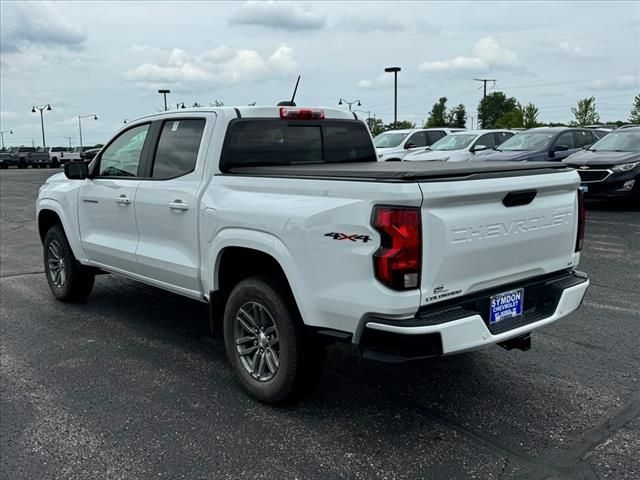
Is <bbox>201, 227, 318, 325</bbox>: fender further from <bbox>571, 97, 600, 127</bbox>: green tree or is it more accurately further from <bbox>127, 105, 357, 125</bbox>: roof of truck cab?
<bbox>571, 97, 600, 127</bbox>: green tree

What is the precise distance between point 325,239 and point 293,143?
5.44 feet

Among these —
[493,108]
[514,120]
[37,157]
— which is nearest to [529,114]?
[514,120]

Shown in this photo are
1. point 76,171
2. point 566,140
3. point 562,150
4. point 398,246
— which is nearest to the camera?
point 398,246

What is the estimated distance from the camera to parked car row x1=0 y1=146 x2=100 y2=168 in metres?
51.8

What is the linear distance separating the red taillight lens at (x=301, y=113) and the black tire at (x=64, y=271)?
2.88 metres

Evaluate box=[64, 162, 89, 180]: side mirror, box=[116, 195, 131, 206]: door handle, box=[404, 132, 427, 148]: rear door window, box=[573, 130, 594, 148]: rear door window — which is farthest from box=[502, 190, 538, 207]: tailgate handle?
box=[404, 132, 427, 148]: rear door window

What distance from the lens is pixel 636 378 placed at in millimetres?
4258

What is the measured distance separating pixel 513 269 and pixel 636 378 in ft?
4.91

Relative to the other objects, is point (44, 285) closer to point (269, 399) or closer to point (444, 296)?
point (269, 399)

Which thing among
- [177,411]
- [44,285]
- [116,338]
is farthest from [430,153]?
[177,411]

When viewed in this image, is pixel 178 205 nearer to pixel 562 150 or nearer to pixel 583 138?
pixel 562 150

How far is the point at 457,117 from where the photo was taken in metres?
88.2

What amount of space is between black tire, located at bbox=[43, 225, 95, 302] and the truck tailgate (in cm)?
428

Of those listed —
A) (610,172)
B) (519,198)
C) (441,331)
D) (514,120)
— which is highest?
(514,120)
